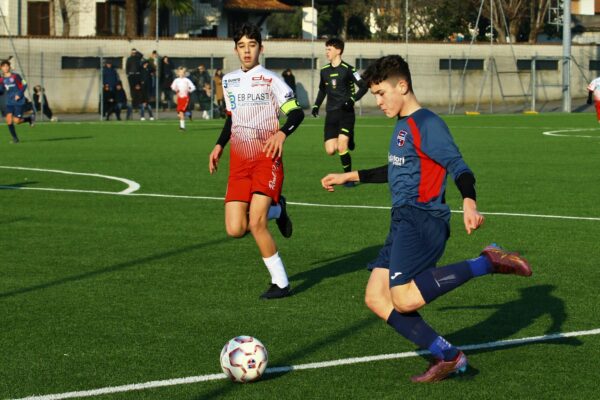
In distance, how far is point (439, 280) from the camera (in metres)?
6.66

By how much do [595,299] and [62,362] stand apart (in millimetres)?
4317

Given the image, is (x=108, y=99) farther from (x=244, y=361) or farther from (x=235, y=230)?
(x=244, y=361)

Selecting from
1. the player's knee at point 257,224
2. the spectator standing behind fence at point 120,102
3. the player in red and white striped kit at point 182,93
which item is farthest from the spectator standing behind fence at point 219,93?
the player's knee at point 257,224

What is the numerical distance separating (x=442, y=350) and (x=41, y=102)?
3768 centimetres

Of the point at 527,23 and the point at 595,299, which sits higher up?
the point at 527,23

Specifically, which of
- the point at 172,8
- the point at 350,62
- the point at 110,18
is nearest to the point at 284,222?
the point at 350,62

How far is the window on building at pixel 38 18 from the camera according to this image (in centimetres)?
5716

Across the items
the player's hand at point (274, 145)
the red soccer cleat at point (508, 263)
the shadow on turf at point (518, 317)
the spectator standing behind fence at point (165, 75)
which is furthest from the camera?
the spectator standing behind fence at point (165, 75)

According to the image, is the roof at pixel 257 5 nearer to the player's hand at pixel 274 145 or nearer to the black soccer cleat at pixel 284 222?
the black soccer cleat at pixel 284 222

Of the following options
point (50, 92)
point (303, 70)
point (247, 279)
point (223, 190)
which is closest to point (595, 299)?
point (247, 279)

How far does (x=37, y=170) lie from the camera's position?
21484mm

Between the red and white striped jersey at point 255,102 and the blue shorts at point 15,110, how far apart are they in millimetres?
21267

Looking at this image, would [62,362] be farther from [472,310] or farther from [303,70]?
[303,70]

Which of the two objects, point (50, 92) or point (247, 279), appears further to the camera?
point (50, 92)
